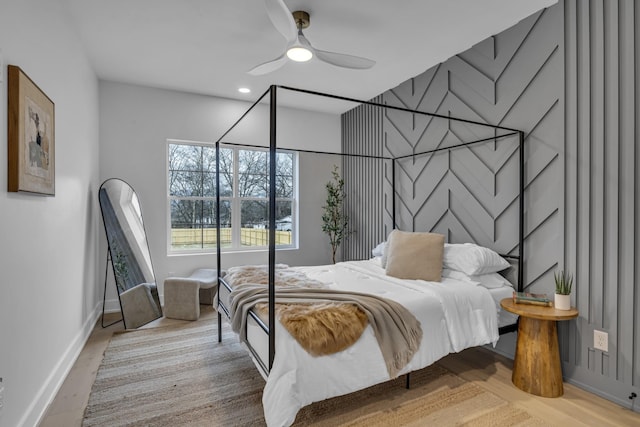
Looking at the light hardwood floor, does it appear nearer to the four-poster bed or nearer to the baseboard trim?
the baseboard trim

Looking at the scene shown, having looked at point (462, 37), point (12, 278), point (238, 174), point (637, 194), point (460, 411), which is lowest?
point (460, 411)

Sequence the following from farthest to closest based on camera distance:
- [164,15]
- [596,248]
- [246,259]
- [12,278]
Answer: [246,259] < [164,15] < [596,248] < [12,278]

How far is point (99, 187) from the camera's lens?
12.6 ft

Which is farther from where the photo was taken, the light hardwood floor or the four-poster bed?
the light hardwood floor

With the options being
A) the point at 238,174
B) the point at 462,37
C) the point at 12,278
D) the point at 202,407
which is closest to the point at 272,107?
the point at 12,278

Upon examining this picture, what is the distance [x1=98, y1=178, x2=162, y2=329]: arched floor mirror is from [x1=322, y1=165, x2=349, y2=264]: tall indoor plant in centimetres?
237

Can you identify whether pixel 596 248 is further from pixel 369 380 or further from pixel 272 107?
pixel 272 107

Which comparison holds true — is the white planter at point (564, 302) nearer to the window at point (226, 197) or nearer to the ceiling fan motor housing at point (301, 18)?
the ceiling fan motor housing at point (301, 18)

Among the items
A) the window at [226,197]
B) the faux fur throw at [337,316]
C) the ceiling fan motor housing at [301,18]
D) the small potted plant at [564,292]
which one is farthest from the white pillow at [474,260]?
the window at [226,197]

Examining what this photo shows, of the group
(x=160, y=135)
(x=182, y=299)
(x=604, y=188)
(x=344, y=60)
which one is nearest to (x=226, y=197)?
(x=160, y=135)

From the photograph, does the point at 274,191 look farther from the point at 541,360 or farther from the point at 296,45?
the point at 541,360

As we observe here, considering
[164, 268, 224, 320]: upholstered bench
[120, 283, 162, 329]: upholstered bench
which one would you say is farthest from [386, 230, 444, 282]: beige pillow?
[120, 283, 162, 329]: upholstered bench

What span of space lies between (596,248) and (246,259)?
375cm

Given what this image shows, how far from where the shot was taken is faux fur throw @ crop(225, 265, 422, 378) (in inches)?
69.4
